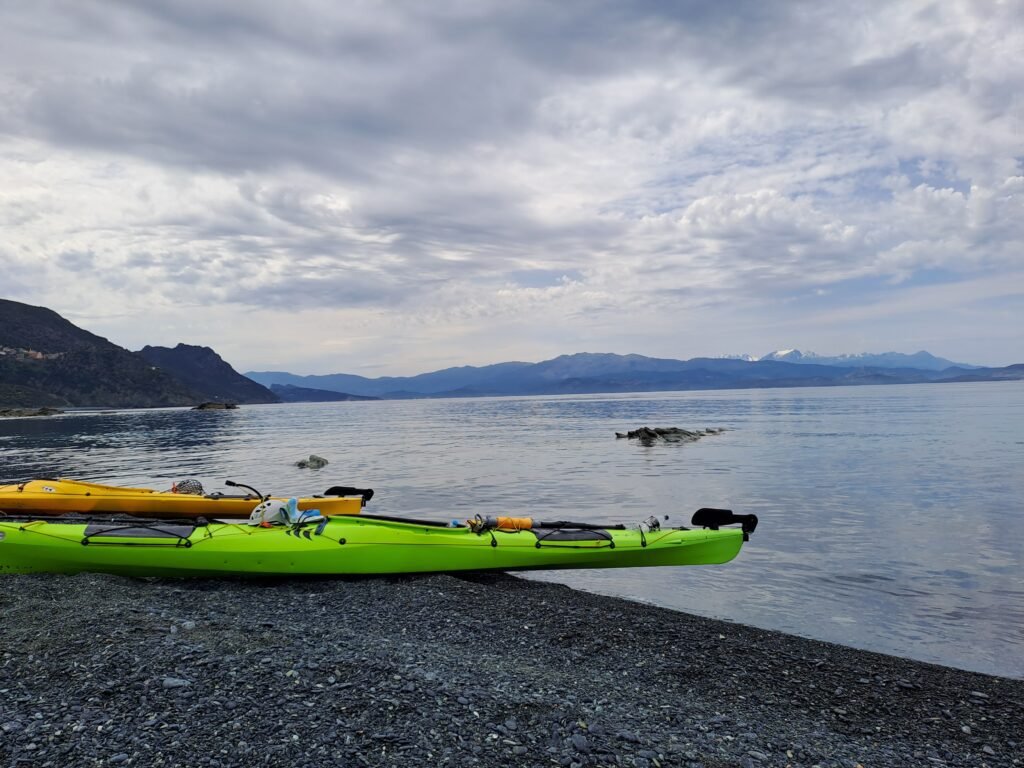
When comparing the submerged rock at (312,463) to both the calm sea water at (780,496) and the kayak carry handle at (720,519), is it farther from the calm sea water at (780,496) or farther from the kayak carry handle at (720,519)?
the kayak carry handle at (720,519)

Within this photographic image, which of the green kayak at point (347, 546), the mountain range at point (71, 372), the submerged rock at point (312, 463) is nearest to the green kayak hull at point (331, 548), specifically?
the green kayak at point (347, 546)

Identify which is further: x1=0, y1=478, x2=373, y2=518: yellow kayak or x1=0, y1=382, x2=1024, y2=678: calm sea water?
x1=0, y1=478, x2=373, y2=518: yellow kayak

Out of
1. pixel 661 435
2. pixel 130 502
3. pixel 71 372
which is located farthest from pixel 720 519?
pixel 71 372

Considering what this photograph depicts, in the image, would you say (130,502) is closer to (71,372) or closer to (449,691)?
(449,691)

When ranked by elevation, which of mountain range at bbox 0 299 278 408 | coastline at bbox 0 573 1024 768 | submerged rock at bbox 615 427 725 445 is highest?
mountain range at bbox 0 299 278 408

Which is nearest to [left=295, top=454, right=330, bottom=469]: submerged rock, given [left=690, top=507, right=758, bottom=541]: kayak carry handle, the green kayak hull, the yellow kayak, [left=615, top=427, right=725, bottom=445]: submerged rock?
the yellow kayak

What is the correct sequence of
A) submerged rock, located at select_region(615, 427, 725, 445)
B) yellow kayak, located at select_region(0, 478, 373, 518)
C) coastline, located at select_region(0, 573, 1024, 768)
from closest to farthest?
coastline, located at select_region(0, 573, 1024, 768) < yellow kayak, located at select_region(0, 478, 373, 518) < submerged rock, located at select_region(615, 427, 725, 445)

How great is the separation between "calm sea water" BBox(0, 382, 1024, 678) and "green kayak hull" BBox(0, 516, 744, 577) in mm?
822

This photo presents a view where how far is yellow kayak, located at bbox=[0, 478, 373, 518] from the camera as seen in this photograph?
13453 mm

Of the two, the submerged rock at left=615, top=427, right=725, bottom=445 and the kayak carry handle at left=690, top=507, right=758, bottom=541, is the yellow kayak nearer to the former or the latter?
the kayak carry handle at left=690, top=507, right=758, bottom=541

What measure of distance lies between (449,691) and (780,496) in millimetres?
17733

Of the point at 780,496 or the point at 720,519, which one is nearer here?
the point at 720,519

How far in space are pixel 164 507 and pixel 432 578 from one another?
290 inches

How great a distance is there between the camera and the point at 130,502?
1345 cm
